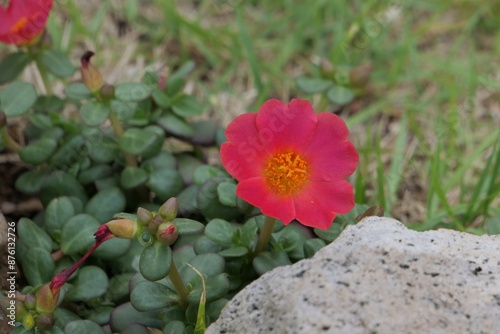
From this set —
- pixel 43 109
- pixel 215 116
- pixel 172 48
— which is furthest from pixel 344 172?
pixel 172 48

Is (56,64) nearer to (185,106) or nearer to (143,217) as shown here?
(185,106)

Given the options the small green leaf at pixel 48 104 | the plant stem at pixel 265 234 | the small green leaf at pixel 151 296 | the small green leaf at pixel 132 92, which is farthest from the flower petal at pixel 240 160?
the small green leaf at pixel 48 104

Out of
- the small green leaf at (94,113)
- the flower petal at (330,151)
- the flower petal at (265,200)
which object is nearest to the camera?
the flower petal at (265,200)

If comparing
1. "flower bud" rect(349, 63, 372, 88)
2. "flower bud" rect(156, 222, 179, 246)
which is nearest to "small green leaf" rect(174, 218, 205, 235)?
"flower bud" rect(156, 222, 179, 246)

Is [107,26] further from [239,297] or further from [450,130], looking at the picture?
[239,297]

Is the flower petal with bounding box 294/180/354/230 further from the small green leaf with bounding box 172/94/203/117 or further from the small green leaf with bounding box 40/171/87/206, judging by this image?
the small green leaf with bounding box 40/171/87/206

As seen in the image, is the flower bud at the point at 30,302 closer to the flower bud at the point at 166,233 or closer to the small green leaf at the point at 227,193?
the flower bud at the point at 166,233

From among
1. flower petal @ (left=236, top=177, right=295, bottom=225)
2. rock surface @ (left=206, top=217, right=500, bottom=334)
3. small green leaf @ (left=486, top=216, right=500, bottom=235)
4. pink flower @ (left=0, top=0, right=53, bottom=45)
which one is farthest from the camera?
pink flower @ (left=0, top=0, right=53, bottom=45)
